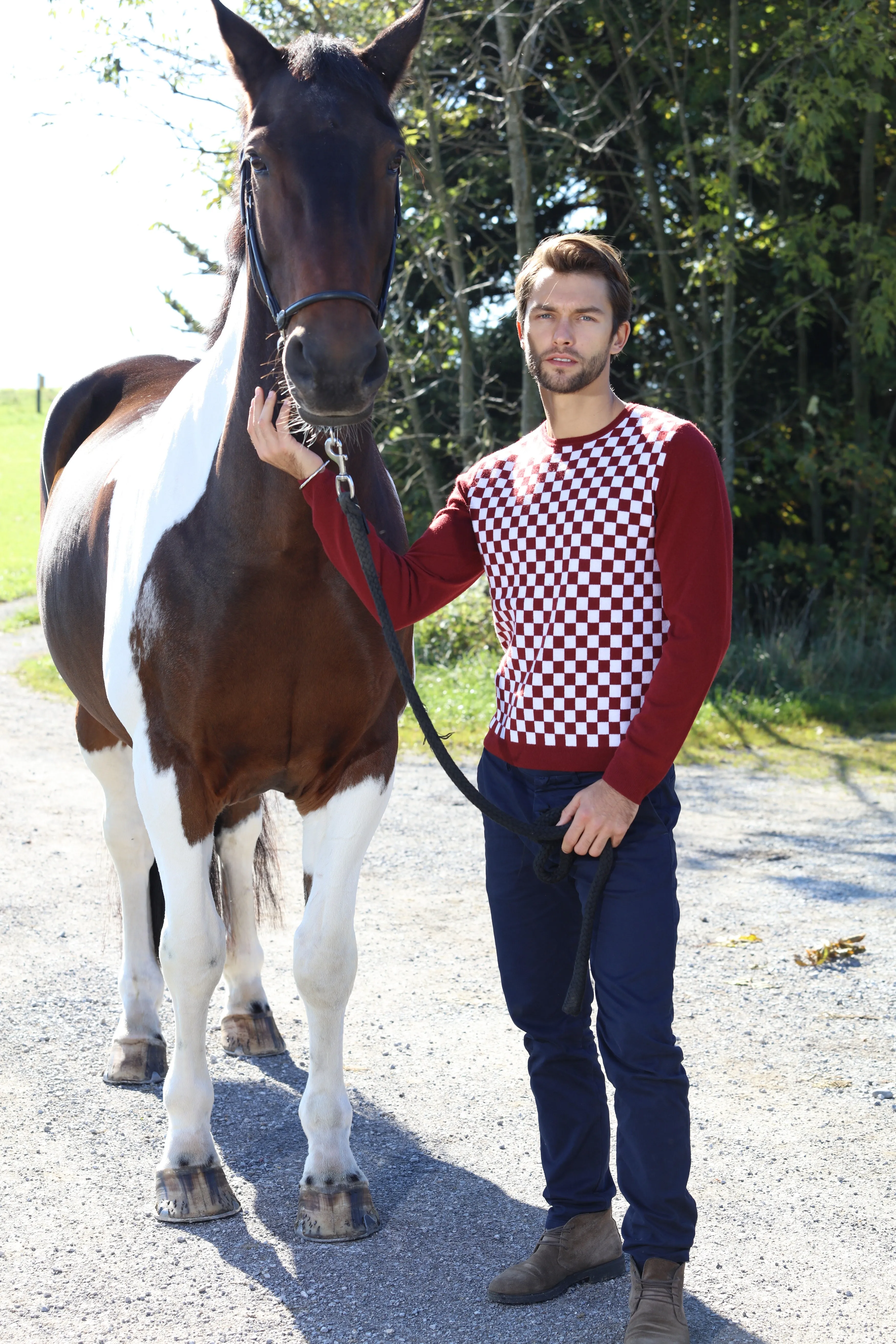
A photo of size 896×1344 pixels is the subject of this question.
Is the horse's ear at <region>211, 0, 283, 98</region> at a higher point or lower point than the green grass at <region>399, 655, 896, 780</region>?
higher

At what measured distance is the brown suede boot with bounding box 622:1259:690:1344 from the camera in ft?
6.77

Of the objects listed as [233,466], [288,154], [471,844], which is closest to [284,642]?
[233,466]

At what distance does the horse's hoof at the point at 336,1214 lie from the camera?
2564 millimetres

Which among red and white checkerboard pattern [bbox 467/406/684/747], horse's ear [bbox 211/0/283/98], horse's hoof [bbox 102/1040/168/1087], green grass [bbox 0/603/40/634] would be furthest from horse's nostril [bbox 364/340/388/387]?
green grass [bbox 0/603/40/634]

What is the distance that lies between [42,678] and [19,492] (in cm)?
1997

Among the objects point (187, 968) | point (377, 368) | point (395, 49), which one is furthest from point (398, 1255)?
point (395, 49)

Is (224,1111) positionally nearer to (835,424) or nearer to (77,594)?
(77,594)

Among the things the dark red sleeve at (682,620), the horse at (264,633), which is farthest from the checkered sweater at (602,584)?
the horse at (264,633)

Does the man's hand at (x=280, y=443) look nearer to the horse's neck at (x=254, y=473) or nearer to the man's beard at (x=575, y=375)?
the horse's neck at (x=254, y=473)

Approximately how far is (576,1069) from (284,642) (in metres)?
1.06

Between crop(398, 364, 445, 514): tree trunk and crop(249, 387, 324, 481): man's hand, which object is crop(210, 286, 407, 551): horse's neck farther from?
crop(398, 364, 445, 514): tree trunk

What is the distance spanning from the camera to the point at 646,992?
2088 millimetres

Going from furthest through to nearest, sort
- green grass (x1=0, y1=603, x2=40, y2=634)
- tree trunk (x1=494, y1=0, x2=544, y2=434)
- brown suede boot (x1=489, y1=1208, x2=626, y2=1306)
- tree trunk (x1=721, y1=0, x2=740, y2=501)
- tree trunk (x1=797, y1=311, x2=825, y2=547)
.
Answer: green grass (x1=0, y1=603, x2=40, y2=634) → tree trunk (x1=797, y1=311, x2=825, y2=547) → tree trunk (x1=721, y1=0, x2=740, y2=501) → tree trunk (x1=494, y1=0, x2=544, y2=434) → brown suede boot (x1=489, y1=1208, x2=626, y2=1306)

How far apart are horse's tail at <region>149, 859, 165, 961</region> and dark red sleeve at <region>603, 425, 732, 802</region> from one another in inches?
79.1
